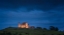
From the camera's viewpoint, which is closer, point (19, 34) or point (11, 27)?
point (19, 34)

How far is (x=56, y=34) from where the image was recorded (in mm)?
58188

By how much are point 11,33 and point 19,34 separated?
2.31 m

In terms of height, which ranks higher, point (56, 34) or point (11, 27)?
point (11, 27)

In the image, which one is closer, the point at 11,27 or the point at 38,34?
the point at 38,34

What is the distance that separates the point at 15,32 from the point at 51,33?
35.8 ft

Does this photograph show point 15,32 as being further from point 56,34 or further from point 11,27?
point 56,34

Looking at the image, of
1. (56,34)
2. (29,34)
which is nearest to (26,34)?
(29,34)

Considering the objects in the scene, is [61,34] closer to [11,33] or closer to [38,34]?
[38,34]

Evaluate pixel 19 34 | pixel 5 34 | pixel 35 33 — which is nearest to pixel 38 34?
pixel 35 33

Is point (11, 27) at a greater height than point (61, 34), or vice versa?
point (11, 27)

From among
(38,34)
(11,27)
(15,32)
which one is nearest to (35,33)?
(38,34)

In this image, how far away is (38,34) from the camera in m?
55.8

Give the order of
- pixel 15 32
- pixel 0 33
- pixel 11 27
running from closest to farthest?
pixel 0 33 → pixel 15 32 → pixel 11 27

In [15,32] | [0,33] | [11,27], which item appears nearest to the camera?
[0,33]
